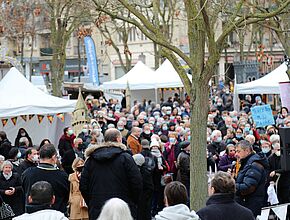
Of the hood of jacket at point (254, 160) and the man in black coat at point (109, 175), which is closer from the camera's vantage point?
the man in black coat at point (109, 175)

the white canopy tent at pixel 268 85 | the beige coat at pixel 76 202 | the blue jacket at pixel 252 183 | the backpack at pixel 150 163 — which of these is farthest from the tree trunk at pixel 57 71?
the blue jacket at pixel 252 183

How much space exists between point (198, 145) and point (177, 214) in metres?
5.25

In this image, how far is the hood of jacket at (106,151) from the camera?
8656mm

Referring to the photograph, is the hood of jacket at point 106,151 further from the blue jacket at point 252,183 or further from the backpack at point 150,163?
the backpack at point 150,163

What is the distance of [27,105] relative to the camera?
19.7 m

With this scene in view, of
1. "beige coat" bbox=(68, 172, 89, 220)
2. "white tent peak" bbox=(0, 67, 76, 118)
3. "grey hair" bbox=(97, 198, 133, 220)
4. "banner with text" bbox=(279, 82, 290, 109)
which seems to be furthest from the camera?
"banner with text" bbox=(279, 82, 290, 109)

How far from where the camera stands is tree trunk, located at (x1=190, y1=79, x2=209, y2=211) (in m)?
11.7

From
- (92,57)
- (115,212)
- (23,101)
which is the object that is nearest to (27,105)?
(23,101)

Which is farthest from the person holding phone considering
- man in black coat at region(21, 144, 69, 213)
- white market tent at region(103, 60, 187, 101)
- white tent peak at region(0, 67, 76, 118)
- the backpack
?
white market tent at region(103, 60, 187, 101)

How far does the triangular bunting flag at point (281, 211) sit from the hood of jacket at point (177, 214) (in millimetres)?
4015

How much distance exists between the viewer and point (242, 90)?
26.8 m

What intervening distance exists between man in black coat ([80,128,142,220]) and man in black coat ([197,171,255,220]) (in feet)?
5.76

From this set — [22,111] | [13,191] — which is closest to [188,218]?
[13,191]

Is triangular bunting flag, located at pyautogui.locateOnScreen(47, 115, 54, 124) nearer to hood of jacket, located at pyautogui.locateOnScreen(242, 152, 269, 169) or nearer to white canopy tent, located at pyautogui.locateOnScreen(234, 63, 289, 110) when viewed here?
white canopy tent, located at pyautogui.locateOnScreen(234, 63, 289, 110)
